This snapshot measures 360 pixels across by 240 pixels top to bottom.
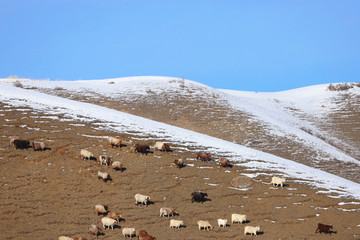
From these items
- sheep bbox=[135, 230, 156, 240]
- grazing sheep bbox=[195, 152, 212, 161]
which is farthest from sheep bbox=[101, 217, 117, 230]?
grazing sheep bbox=[195, 152, 212, 161]

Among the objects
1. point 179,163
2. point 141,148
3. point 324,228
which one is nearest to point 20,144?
point 141,148

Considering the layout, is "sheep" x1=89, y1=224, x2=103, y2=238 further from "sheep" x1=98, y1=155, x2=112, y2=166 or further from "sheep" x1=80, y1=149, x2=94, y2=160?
"sheep" x1=80, y1=149, x2=94, y2=160

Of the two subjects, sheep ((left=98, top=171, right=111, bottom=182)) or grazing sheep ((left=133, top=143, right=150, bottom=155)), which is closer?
sheep ((left=98, top=171, right=111, bottom=182))

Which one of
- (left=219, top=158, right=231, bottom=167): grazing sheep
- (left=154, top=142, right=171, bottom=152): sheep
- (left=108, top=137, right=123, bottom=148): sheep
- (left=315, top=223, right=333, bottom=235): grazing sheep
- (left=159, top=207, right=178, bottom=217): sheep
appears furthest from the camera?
(left=154, top=142, right=171, bottom=152): sheep

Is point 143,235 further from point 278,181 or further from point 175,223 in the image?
point 278,181

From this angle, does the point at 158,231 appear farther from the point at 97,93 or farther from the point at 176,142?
the point at 97,93

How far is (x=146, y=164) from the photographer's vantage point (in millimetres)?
23109

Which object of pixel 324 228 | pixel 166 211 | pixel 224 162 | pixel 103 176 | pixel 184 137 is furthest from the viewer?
pixel 184 137

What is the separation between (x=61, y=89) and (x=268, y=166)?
103 ft

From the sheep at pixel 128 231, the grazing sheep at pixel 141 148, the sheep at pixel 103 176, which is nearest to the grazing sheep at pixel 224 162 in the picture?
the grazing sheep at pixel 141 148

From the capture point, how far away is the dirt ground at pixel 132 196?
1723 cm

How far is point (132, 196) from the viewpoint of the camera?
1986cm

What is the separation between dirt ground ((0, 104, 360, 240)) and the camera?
56.5 feet

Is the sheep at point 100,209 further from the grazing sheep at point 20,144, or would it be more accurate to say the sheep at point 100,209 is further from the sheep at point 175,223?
the grazing sheep at point 20,144
